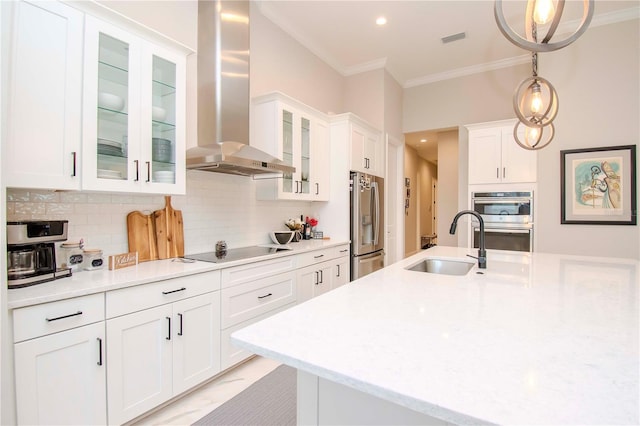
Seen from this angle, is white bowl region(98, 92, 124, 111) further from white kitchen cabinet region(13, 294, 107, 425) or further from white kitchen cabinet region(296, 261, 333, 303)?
white kitchen cabinet region(296, 261, 333, 303)

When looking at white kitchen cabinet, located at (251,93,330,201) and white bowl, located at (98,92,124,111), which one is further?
white kitchen cabinet, located at (251,93,330,201)

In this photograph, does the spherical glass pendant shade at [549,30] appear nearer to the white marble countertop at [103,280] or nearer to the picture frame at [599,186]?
the white marble countertop at [103,280]

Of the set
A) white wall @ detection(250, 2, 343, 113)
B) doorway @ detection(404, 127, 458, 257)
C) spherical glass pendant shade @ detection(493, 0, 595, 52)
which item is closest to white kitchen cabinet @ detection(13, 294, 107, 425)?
spherical glass pendant shade @ detection(493, 0, 595, 52)

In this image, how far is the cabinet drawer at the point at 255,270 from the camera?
2.31 metres

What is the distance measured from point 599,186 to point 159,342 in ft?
15.0

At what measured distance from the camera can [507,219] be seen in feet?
13.1

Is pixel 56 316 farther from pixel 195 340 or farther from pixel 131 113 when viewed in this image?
pixel 131 113

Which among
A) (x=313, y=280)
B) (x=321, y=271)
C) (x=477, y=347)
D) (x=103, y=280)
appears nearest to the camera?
(x=477, y=347)

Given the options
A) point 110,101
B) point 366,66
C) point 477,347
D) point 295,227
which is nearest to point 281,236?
point 295,227

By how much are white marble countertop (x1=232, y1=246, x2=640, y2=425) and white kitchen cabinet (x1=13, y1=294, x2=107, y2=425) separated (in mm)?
1120

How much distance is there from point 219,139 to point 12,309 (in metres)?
1.76

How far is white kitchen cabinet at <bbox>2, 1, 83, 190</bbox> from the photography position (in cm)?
151

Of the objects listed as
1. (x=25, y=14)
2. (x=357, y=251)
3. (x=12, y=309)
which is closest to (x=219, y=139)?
(x=25, y=14)

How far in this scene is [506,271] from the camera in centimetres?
190
